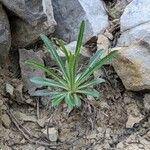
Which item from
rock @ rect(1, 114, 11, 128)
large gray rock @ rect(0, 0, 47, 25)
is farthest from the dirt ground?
large gray rock @ rect(0, 0, 47, 25)

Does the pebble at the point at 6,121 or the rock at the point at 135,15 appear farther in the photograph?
the rock at the point at 135,15

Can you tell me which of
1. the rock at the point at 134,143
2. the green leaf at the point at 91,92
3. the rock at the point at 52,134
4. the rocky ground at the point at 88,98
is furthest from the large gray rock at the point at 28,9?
the rock at the point at 134,143

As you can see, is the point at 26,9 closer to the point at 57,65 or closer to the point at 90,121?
the point at 57,65

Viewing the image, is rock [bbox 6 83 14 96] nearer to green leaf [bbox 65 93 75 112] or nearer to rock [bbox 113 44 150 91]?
green leaf [bbox 65 93 75 112]

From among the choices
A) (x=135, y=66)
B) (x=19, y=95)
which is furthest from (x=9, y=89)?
(x=135, y=66)

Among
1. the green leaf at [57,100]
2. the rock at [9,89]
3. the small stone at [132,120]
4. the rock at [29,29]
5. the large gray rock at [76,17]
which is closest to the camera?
the green leaf at [57,100]

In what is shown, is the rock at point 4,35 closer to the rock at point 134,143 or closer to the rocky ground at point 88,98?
the rocky ground at point 88,98

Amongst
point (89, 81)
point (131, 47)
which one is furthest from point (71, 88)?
point (131, 47)
